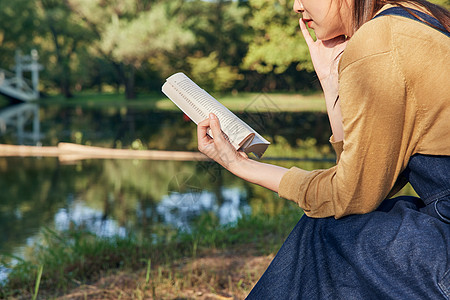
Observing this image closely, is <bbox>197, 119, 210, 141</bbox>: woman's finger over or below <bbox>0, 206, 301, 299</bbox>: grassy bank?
over

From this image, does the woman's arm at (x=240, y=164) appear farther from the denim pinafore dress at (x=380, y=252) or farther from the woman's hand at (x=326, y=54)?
the woman's hand at (x=326, y=54)

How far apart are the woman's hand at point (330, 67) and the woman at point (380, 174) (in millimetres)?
112

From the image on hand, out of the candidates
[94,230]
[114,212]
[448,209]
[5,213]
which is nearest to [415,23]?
[448,209]

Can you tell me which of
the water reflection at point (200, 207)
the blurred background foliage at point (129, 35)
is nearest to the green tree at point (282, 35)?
the water reflection at point (200, 207)

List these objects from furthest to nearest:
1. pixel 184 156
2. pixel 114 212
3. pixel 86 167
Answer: pixel 86 167, pixel 184 156, pixel 114 212

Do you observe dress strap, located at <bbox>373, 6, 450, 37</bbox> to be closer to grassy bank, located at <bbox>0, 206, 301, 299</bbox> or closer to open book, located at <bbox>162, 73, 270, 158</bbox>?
open book, located at <bbox>162, 73, 270, 158</bbox>

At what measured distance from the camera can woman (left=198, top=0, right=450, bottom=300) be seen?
38.6 inches

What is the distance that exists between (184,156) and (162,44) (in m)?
13.8

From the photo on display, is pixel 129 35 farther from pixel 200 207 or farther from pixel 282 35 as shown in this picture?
pixel 200 207

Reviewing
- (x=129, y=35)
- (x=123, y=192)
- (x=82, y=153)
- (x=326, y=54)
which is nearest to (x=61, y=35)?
(x=129, y=35)

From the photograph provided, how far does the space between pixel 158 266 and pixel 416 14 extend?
6.06 feet

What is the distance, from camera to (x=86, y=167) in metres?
6.35

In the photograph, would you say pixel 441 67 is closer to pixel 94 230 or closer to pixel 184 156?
pixel 94 230

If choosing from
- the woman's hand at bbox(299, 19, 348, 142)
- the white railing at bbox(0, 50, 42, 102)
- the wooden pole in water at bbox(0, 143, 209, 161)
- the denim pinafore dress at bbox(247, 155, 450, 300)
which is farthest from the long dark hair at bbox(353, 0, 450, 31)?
the white railing at bbox(0, 50, 42, 102)
